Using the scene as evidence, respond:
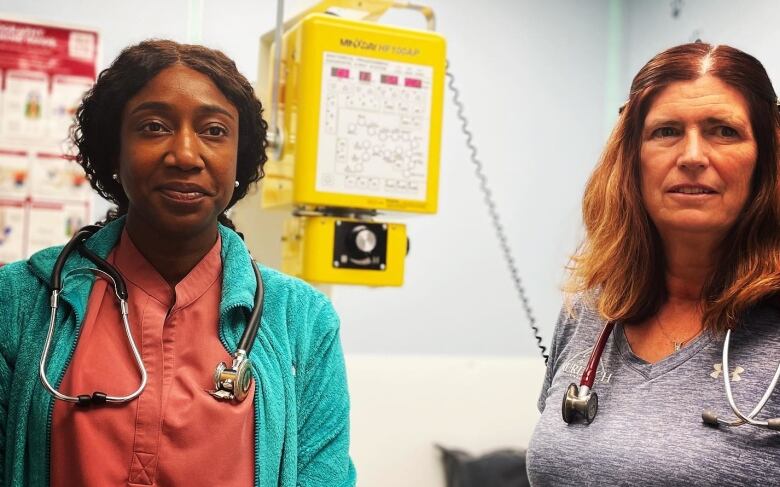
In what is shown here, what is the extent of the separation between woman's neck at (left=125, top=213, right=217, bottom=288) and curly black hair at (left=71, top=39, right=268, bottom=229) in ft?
0.31

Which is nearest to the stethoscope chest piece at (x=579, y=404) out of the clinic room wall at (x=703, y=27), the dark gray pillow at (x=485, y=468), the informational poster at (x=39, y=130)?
the dark gray pillow at (x=485, y=468)

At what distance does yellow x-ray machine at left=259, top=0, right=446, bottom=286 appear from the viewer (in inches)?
78.1

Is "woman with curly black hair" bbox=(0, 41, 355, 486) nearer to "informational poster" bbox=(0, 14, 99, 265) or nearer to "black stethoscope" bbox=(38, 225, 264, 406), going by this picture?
"black stethoscope" bbox=(38, 225, 264, 406)

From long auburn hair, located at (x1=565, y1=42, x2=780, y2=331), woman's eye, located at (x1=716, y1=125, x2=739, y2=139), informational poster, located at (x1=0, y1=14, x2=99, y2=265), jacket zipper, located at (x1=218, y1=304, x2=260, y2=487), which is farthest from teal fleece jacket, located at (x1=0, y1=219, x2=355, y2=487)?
informational poster, located at (x1=0, y1=14, x2=99, y2=265)

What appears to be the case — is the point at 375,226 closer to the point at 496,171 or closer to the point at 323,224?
the point at 323,224

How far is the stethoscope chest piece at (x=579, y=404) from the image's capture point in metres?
1.31

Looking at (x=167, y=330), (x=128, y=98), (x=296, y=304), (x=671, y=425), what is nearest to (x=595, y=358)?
(x=671, y=425)

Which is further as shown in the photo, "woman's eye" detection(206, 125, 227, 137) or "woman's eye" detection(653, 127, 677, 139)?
A: "woman's eye" detection(653, 127, 677, 139)

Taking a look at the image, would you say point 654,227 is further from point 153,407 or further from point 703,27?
point 703,27

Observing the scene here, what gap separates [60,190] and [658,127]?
2029mm

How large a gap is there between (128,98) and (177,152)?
12 cm

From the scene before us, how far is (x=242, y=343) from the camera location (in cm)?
118

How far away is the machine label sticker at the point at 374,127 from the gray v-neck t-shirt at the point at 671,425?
759mm

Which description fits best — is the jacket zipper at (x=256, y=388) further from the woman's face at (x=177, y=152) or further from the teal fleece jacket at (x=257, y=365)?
the woman's face at (x=177, y=152)
